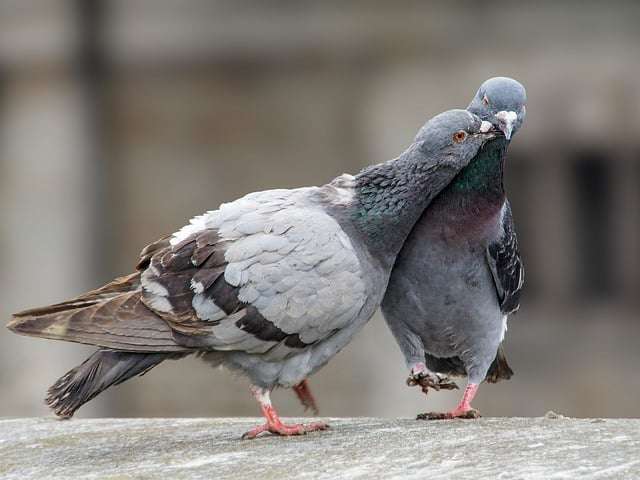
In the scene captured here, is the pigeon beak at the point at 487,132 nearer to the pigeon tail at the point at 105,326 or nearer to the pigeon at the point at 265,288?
the pigeon at the point at 265,288

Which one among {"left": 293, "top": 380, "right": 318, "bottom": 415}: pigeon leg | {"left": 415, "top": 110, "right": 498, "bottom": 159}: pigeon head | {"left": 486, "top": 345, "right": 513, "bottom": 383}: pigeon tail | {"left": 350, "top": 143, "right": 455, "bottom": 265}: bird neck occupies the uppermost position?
{"left": 415, "top": 110, "right": 498, "bottom": 159}: pigeon head

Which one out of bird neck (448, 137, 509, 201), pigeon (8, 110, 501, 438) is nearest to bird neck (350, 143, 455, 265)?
pigeon (8, 110, 501, 438)

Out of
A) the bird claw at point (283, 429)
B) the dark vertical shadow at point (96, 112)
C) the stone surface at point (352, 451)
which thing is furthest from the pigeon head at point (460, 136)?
the dark vertical shadow at point (96, 112)

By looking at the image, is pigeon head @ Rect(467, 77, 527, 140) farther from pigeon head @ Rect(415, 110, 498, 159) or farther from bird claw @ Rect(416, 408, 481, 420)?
bird claw @ Rect(416, 408, 481, 420)

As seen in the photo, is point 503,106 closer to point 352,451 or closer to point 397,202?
point 397,202

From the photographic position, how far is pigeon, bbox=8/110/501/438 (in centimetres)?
668

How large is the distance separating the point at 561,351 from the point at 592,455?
7.31 metres

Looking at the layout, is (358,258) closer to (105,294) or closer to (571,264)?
(105,294)

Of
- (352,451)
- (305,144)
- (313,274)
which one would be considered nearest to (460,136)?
(313,274)

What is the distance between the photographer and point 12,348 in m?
13.8

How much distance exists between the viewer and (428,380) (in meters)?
7.11

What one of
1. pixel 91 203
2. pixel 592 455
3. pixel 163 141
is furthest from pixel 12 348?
pixel 592 455

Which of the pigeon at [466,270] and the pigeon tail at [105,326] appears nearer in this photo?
the pigeon tail at [105,326]

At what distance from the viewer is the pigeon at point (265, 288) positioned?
21.9 feet
